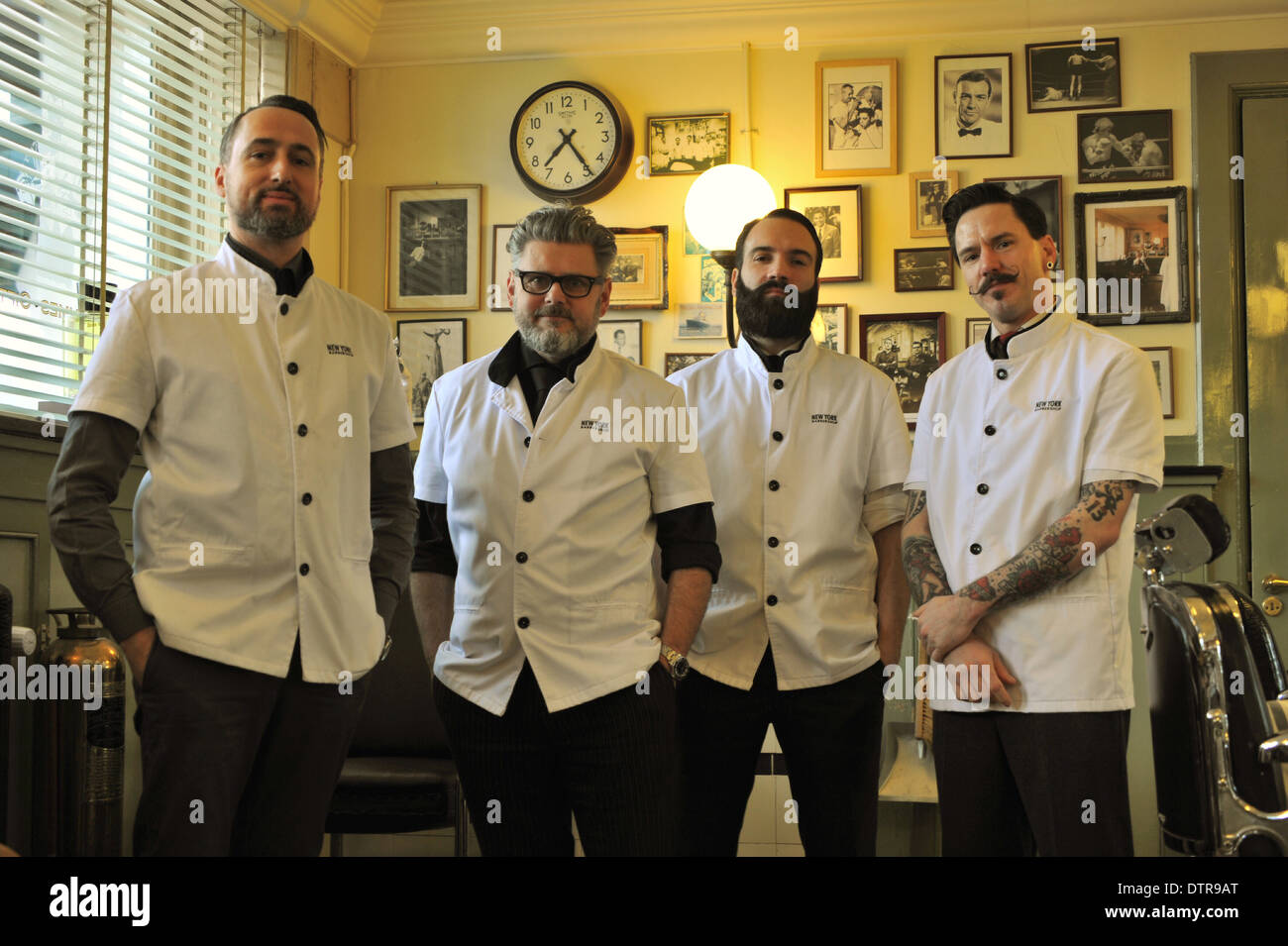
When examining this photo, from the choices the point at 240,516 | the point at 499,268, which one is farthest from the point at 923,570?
the point at 499,268

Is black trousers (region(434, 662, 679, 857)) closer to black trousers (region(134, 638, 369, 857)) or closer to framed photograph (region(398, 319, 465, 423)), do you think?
black trousers (region(134, 638, 369, 857))

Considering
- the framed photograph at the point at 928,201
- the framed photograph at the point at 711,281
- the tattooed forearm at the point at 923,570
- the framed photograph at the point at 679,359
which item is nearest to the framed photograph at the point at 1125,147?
the framed photograph at the point at 928,201

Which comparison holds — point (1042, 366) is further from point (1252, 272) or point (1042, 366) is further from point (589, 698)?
point (1252, 272)

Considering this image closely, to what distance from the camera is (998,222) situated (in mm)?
2305

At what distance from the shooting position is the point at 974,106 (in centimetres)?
423

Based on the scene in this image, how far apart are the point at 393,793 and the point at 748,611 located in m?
1.25

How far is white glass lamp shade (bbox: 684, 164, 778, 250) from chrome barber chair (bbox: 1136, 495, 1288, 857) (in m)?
1.95

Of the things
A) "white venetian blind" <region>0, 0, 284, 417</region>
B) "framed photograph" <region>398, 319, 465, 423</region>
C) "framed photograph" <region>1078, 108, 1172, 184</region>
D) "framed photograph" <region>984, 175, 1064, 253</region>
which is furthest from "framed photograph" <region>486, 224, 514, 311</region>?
"framed photograph" <region>1078, 108, 1172, 184</region>

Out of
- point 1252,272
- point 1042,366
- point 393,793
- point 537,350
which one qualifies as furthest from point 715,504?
point 1252,272

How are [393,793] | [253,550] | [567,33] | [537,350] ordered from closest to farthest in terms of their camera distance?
[253,550] < [537,350] < [393,793] < [567,33]

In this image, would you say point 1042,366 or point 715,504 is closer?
point 1042,366

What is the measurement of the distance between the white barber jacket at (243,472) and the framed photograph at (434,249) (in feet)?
8.24

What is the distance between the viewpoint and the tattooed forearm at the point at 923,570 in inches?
89.4

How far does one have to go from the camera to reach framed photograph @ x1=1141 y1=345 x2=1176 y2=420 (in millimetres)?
4039
